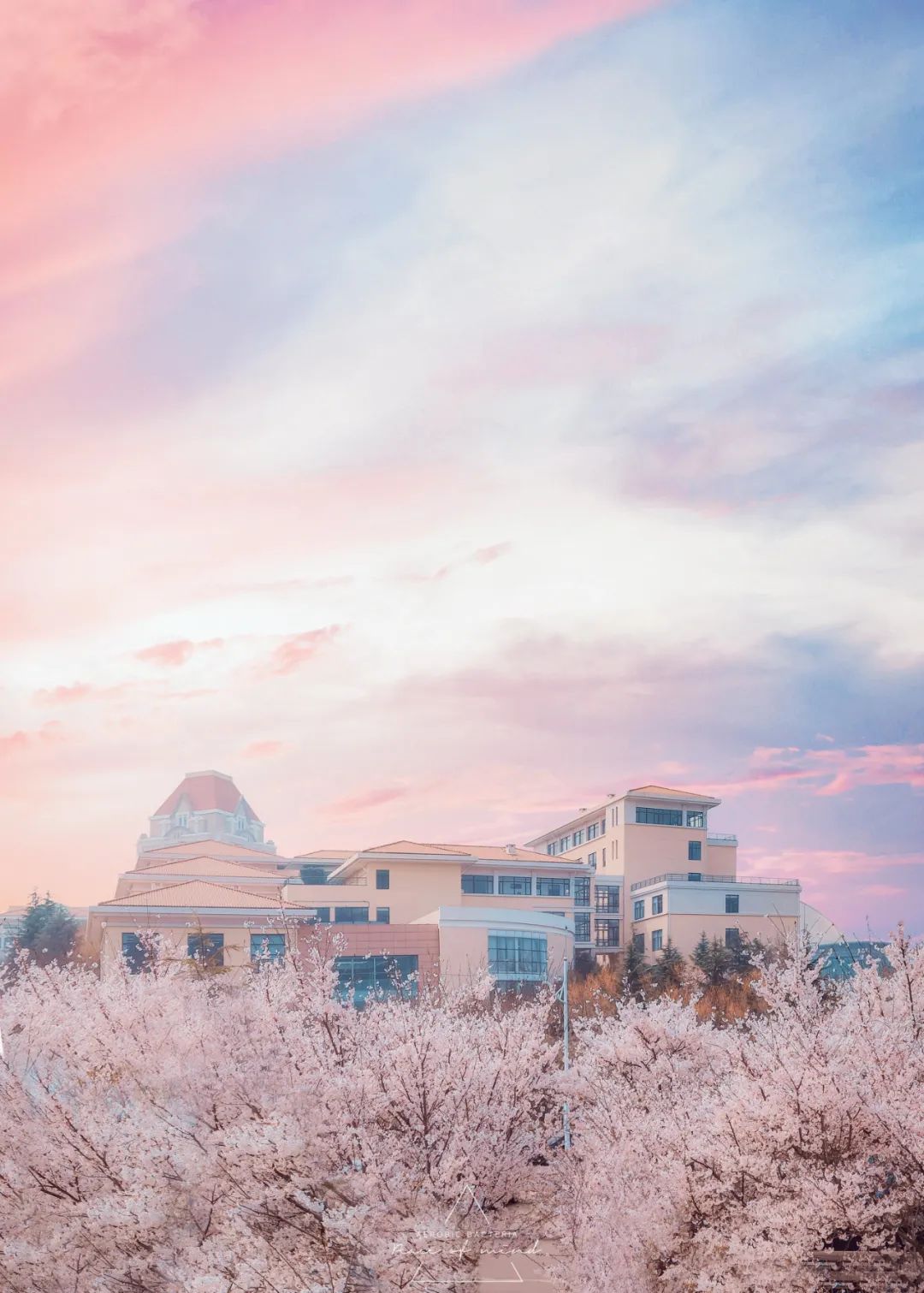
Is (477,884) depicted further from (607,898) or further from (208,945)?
(208,945)

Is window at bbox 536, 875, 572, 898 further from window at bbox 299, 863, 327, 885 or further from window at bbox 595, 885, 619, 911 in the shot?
window at bbox 299, 863, 327, 885

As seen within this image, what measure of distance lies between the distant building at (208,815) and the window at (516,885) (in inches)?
2390

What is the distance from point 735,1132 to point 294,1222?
613cm

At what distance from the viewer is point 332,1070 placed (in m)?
17.9

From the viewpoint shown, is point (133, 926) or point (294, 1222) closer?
point (294, 1222)

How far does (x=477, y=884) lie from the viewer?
68875mm

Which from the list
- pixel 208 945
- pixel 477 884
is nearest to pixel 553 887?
pixel 477 884

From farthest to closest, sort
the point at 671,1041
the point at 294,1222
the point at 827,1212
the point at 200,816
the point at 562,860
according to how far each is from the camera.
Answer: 1. the point at 200,816
2. the point at 562,860
3. the point at 671,1041
4. the point at 827,1212
5. the point at 294,1222

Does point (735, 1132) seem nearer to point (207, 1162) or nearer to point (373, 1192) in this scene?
point (373, 1192)

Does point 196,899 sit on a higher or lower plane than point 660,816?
lower

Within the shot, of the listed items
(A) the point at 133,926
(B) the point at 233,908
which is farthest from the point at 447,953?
(A) the point at 133,926

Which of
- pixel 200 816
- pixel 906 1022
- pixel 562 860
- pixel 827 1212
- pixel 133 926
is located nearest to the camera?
pixel 827 1212

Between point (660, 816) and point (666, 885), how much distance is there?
317 inches

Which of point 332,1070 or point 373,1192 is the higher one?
point 332,1070
